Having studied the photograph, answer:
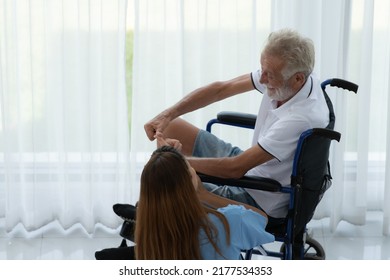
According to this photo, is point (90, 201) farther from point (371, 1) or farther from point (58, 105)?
point (371, 1)

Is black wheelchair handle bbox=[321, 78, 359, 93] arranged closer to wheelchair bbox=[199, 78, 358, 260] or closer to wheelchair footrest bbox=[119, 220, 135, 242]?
wheelchair bbox=[199, 78, 358, 260]

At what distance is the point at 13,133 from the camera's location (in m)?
3.66

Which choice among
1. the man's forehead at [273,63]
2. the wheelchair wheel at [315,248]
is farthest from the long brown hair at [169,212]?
the wheelchair wheel at [315,248]

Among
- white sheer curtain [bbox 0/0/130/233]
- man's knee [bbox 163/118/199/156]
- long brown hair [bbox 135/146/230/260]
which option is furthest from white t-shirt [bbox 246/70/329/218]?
white sheer curtain [bbox 0/0/130/233]

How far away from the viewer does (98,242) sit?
3.71 meters

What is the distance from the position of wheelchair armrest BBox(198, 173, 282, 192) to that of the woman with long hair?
0.77 ft

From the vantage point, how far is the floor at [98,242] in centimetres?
360

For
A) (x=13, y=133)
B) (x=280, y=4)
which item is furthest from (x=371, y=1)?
(x=13, y=133)

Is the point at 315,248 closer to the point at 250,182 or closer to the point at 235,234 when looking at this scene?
the point at 250,182

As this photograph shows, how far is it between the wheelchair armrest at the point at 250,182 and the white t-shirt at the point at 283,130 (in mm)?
100

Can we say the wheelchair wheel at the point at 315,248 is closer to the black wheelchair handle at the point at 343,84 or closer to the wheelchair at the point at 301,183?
the wheelchair at the point at 301,183

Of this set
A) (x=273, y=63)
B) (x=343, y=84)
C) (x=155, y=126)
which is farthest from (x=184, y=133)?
(x=343, y=84)

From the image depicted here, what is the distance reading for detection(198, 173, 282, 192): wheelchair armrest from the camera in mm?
2840

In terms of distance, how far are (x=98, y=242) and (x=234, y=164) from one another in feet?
3.40
